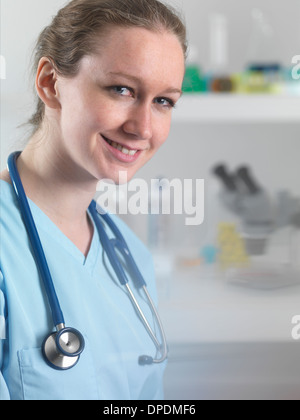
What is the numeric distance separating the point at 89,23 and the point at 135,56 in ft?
0.24

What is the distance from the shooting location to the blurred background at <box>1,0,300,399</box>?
0.78 metres

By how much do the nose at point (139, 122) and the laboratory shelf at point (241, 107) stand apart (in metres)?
0.63

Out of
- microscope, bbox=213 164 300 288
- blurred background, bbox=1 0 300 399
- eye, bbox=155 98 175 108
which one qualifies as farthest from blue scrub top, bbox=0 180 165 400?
microscope, bbox=213 164 300 288

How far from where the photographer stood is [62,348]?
0.59m

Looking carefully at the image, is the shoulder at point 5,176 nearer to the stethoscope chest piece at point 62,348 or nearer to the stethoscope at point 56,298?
the stethoscope at point 56,298

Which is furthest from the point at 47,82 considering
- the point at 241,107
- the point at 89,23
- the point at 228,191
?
the point at 228,191

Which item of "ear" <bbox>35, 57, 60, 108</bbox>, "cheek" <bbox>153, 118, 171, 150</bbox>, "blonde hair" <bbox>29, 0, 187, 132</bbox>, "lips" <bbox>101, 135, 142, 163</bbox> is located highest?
"blonde hair" <bbox>29, 0, 187, 132</bbox>

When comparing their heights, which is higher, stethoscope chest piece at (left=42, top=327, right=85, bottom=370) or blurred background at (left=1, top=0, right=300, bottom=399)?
blurred background at (left=1, top=0, right=300, bottom=399)

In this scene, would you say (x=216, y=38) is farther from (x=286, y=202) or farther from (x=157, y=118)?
(x=157, y=118)

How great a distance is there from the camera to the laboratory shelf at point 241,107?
1267 mm

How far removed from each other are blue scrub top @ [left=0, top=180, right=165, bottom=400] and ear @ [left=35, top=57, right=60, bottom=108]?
125 millimetres

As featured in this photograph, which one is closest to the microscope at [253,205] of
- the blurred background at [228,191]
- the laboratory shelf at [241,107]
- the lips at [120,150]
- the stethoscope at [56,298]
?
the blurred background at [228,191]

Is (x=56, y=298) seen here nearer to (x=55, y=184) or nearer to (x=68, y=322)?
(x=68, y=322)

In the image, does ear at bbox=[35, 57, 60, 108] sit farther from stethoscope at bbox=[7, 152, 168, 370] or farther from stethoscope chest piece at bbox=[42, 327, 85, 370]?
stethoscope chest piece at bbox=[42, 327, 85, 370]
